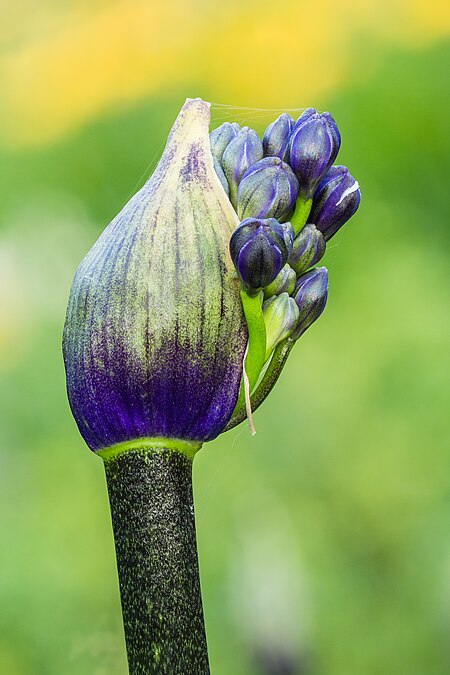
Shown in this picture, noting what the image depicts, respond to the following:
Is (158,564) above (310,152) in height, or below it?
below

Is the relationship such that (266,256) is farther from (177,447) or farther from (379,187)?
(379,187)

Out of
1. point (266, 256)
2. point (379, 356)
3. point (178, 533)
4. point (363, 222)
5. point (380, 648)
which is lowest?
point (380, 648)

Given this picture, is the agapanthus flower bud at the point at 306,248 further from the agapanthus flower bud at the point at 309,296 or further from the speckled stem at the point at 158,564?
the speckled stem at the point at 158,564

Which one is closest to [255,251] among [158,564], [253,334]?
[253,334]

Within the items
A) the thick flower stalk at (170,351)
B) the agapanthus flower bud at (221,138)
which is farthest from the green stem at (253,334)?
the agapanthus flower bud at (221,138)

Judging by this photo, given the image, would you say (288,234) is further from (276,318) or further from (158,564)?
(158,564)

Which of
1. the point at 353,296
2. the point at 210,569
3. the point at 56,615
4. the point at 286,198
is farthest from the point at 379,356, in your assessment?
the point at 286,198
